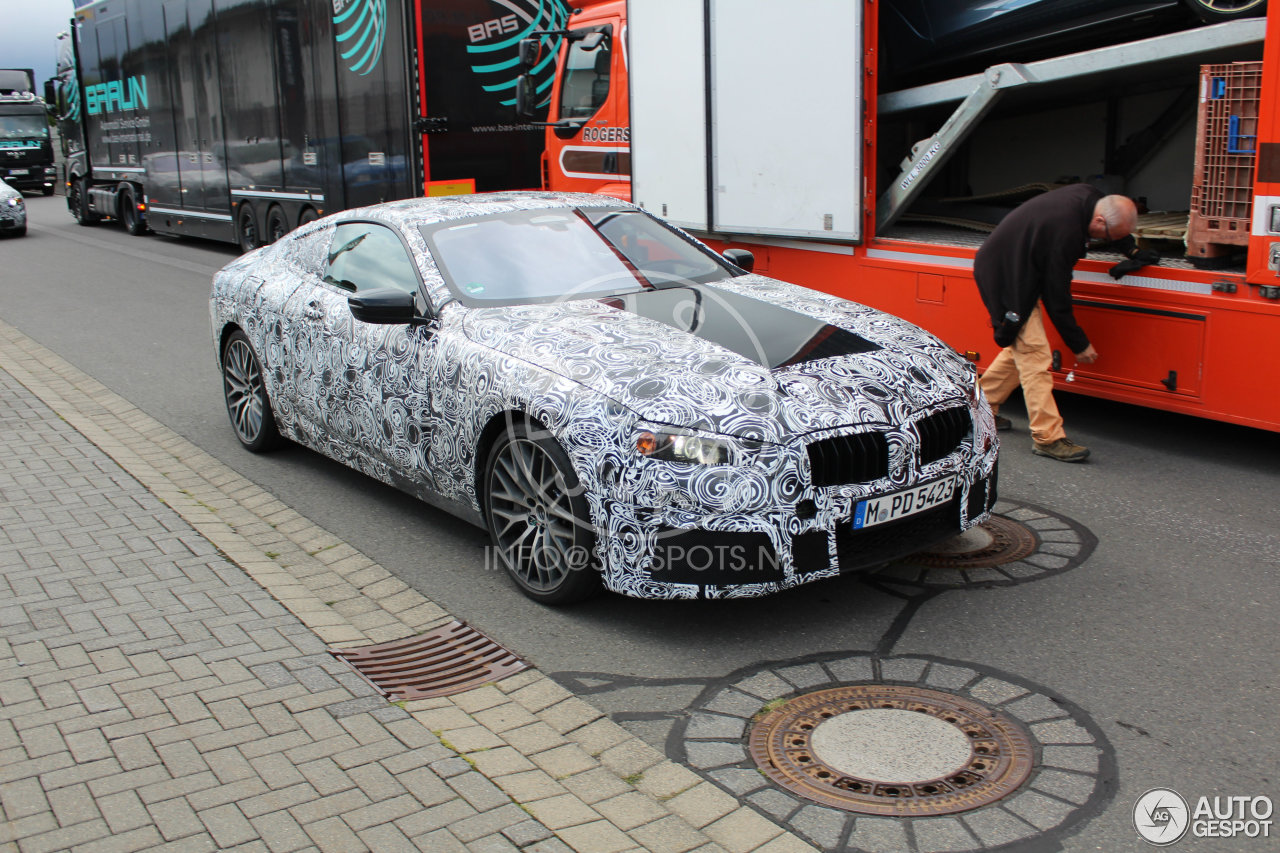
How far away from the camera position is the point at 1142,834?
3.07 metres

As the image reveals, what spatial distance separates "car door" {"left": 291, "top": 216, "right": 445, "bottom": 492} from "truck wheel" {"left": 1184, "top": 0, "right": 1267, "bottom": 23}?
4755 mm

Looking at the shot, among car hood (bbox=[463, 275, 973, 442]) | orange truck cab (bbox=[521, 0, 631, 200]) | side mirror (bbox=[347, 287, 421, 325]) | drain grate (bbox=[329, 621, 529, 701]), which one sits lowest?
drain grate (bbox=[329, 621, 529, 701])

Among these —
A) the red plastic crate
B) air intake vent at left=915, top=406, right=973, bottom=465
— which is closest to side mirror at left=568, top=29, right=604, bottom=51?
the red plastic crate

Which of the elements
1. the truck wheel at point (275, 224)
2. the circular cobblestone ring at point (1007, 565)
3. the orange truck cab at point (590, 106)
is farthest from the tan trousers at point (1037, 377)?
the truck wheel at point (275, 224)

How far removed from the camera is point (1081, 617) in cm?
444

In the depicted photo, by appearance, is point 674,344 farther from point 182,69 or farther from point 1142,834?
point 182,69

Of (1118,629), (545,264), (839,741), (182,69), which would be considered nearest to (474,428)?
(545,264)

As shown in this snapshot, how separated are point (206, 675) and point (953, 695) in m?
2.55

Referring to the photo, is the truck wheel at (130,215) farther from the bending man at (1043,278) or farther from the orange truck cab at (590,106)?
the bending man at (1043,278)

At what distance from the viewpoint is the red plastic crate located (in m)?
6.14

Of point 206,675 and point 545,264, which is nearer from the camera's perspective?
point 206,675

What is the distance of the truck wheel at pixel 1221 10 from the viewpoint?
664 centimetres

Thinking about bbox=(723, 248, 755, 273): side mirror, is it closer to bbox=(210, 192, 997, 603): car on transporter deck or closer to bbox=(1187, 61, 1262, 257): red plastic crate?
bbox=(210, 192, 997, 603): car on transporter deck

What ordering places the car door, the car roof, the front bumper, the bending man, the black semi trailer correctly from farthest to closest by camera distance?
the black semi trailer
the bending man
the car roof
the car door
the front bumper
